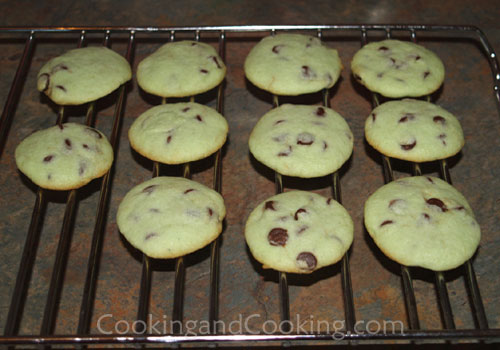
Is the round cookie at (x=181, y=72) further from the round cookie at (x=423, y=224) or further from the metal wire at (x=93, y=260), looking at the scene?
the round cookie at (x=423, y=224)

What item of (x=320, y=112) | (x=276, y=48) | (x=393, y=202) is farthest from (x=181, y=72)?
(x=393, y=202)

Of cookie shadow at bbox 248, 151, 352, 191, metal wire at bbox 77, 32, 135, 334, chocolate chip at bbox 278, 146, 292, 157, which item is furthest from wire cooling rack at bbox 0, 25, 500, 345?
cookie shadow at bbox 248, 151, 352, 191

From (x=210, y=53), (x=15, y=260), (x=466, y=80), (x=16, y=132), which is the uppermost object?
(x=210, y=53)

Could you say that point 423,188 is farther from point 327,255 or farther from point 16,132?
point 16,132

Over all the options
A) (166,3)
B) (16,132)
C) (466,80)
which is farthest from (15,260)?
(466,80)

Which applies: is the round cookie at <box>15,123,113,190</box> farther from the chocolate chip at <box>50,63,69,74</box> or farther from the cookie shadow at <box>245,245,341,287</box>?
the cookie shadow at <box>245,245,341,287</box>
